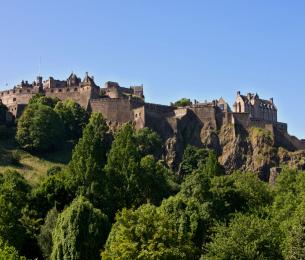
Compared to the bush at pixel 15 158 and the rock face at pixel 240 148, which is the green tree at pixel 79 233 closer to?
the bush at pixel 15 158

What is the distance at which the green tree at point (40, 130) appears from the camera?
10912 cm

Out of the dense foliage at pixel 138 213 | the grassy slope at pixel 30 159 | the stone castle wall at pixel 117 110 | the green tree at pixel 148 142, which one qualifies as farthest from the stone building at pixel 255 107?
the dense foliage at pixel 138 213

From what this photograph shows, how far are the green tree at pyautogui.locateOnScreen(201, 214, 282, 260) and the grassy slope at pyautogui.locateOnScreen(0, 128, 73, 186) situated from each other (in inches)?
1975

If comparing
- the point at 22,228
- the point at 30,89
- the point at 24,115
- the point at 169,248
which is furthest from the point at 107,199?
the point at 30,89

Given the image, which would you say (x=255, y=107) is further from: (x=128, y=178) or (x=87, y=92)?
(x=128, y=178)

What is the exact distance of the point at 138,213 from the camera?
53250 mm

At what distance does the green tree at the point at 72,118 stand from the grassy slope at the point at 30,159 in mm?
3584

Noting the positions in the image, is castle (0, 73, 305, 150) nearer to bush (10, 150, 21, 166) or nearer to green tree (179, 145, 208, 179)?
green tree (179, 145, 208, 179)

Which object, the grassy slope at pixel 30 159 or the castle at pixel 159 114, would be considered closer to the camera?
the grassy slope at pixel 30 159

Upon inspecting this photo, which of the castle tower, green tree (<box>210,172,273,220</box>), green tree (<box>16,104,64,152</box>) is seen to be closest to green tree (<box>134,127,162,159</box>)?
green tree (<box>16,104,64,152</box>)

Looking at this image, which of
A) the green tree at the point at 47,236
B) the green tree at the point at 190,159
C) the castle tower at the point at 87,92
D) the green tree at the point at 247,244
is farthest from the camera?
the castle tower at the point at 87,92

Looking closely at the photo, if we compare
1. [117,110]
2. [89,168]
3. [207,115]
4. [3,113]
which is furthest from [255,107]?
[89,168]

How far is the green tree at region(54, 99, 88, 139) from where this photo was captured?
11619 centimetres

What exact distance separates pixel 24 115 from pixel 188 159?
29749mm
